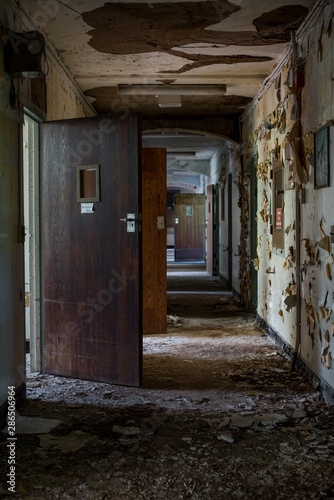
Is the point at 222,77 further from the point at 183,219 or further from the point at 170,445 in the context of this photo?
the point at 183,219

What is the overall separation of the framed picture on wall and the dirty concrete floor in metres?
1.51

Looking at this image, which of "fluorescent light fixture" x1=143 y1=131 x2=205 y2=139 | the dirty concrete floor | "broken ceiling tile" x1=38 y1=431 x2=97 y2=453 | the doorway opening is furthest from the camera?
"fluorescent light fixture" x1=143 y1=131 x2=205 y2=139

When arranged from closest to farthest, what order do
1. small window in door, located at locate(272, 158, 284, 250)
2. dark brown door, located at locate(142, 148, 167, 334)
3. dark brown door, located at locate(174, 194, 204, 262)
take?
1. small window in door, located at locate(272, 158, 284, 250)
2. dark brown door, located at locate(142, 148, 167, 334)
3. dark brown door, located at locate(174, 194, 204, 262)

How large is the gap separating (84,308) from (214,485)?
1976 millimetres

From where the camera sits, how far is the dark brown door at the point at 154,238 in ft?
18.4

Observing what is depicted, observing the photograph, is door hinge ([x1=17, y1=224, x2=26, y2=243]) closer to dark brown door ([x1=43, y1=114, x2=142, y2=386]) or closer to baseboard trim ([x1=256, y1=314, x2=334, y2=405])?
dark brown door ([x1=43, y1=114, x2=142, y2=386])

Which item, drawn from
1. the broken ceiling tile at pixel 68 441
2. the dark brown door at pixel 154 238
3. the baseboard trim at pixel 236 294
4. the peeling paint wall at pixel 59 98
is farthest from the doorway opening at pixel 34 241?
the baseboard trim at pixel 236 294

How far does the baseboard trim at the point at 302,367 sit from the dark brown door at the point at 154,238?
1.24 meters

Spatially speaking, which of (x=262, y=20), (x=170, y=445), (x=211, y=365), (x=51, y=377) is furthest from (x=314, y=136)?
(x=51, y=377)

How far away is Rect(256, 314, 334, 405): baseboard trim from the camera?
3455 millimetres

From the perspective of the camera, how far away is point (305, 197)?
4.09m

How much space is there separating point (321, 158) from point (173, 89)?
305cm

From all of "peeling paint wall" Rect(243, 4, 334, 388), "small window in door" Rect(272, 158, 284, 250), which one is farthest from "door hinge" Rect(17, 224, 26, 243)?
"small window in door" Rect(272, 158, 284, 250)

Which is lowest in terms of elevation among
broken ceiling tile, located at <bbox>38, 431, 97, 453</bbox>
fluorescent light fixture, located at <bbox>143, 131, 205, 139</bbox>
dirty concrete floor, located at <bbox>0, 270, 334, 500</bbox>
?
dirty concrete floor, located at <bbox>0, 270, 334, 500</bbox>
